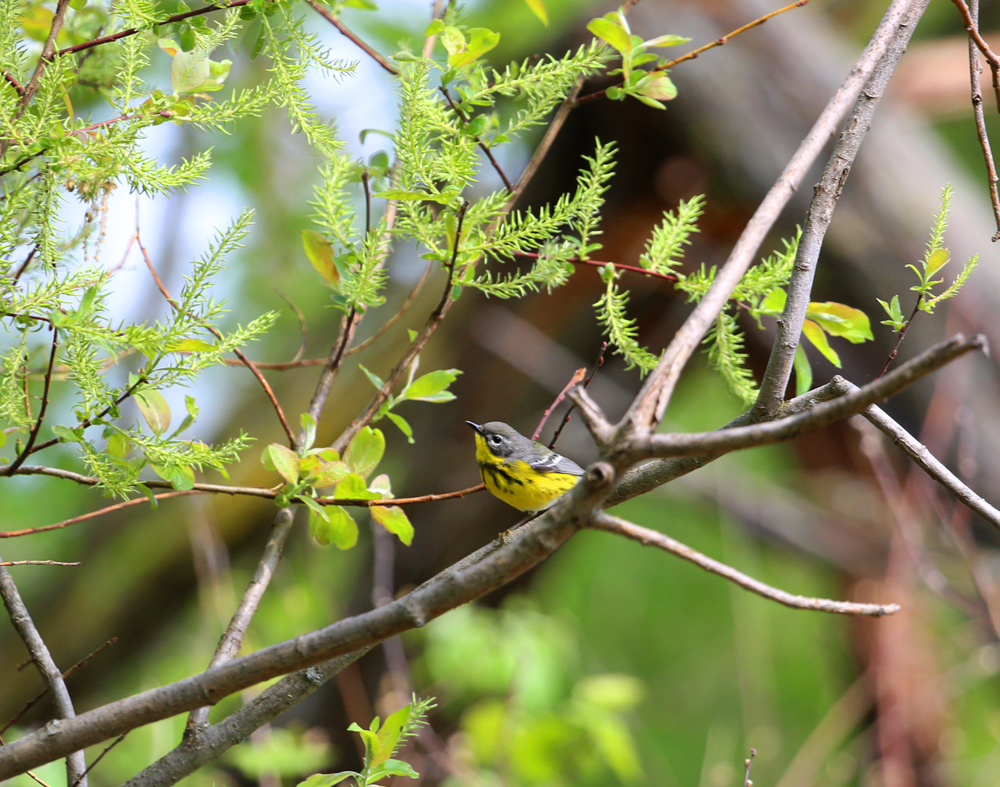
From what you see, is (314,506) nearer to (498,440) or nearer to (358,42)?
(358,42)

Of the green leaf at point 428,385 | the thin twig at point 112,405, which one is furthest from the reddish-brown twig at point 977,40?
the thin twig at point 112,405

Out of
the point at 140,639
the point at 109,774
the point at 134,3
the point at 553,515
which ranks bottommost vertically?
the point at 109,774

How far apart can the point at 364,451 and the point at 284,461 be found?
5.8 inches

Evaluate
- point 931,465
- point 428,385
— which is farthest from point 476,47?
point 931,465

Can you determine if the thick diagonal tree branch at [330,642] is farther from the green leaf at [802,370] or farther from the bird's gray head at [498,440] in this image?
the bird's gray head at [498,440]

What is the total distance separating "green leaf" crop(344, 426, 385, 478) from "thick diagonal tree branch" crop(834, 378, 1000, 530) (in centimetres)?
68

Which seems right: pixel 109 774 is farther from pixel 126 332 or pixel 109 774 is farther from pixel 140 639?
pixel 126 332

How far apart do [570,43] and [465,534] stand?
218 cm

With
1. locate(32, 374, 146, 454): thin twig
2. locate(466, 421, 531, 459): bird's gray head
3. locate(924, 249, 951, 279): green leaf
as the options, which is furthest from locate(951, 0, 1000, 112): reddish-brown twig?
locate(466, 421, 531, 459): bird's gray head

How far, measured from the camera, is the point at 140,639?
3.28 meters

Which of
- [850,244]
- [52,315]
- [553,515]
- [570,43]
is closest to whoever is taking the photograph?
[553,515]

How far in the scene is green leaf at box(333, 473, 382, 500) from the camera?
3.74 ft

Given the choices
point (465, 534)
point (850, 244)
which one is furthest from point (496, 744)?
point (850, 244)

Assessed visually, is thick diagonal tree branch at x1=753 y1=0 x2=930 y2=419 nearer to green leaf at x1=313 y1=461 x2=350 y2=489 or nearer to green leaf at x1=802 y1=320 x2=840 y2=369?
green leaf at x1=802 y1=320 x2=840 y2=369
